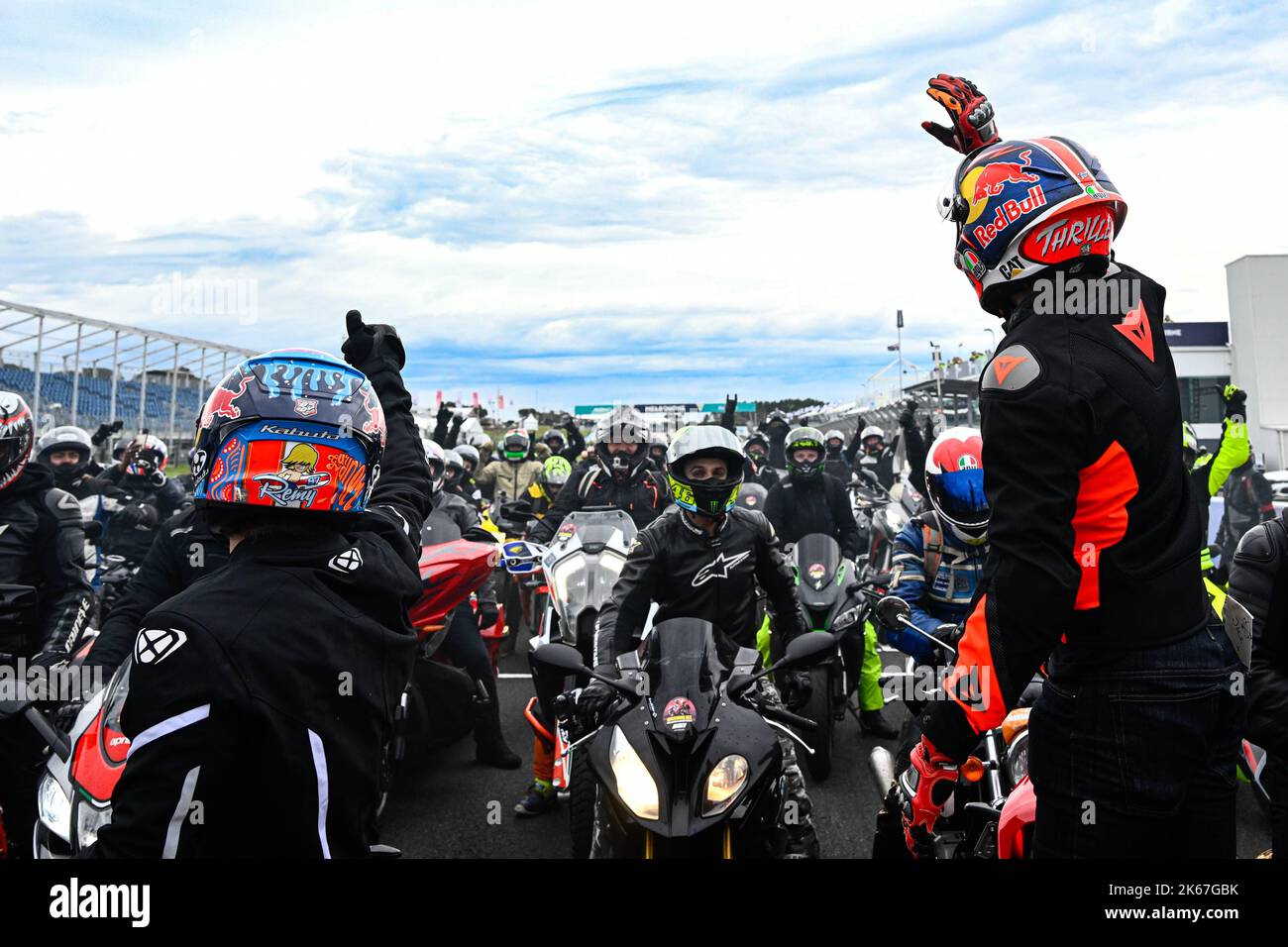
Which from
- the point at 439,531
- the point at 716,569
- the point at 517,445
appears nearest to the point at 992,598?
the point at 716,569

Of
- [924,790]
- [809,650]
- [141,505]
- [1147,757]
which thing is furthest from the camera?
[141,505]

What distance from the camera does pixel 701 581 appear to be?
5.00 meters

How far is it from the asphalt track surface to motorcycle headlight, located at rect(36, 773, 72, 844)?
2401 millimetres

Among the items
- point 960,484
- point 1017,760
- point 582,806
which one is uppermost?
point 960,484

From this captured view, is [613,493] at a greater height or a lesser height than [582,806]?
greater

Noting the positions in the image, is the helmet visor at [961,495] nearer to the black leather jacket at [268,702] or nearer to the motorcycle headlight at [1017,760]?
the motorcycle headlight at [1017,760]

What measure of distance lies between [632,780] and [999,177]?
86.4 inches

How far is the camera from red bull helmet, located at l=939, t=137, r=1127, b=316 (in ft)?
7.81

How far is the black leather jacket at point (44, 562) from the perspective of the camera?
443 centimetres

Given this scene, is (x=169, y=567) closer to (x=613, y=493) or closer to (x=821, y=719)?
(x=821, y=719)

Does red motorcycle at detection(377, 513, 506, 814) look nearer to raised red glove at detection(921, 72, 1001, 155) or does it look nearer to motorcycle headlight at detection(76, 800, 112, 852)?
motorcycle headlight at detection(76, 800, 112, 852)
